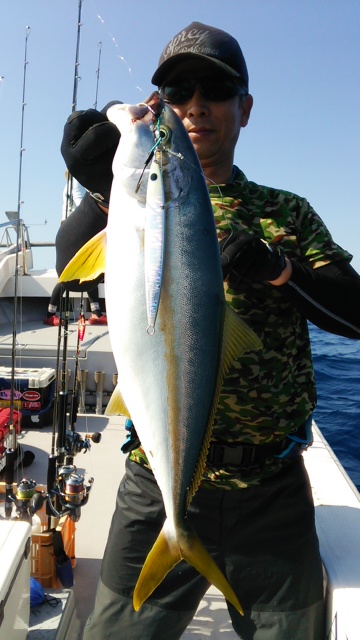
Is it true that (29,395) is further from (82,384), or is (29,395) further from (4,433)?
(4,433)

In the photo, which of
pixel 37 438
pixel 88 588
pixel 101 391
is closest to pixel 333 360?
pixel 101 391

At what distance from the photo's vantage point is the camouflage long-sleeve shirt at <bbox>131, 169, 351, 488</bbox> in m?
1.93

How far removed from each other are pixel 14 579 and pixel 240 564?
2.98 ft

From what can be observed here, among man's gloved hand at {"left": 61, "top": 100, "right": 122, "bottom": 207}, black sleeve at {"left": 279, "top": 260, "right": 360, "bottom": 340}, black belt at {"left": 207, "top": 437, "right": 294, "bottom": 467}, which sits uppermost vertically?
man's gloved hand at {"left": 61, "top": 100, "right": 122, "bottom": 207}

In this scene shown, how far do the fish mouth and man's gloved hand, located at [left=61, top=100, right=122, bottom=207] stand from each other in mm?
287

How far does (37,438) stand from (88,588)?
2.84m

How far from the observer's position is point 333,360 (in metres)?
15.8

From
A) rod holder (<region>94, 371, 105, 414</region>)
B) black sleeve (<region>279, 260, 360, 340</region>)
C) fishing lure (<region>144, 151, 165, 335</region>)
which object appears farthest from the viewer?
rod holder (<region>94, 371, 105, 414</region>)

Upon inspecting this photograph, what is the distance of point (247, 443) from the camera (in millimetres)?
1945

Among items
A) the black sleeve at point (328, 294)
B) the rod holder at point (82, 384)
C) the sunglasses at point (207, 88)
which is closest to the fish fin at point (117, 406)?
the black sleeve at point (328, 294)

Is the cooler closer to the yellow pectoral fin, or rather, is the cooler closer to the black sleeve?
the yellow pectoral fin

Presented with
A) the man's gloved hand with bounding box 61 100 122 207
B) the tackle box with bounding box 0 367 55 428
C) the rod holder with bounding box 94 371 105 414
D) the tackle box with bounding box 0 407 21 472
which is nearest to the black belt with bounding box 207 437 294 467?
the man's gloved hand with bounding box 61 100 122 207

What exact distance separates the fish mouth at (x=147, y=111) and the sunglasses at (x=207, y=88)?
1.17 ft

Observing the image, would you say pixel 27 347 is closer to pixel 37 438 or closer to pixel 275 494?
pixel 37 438
